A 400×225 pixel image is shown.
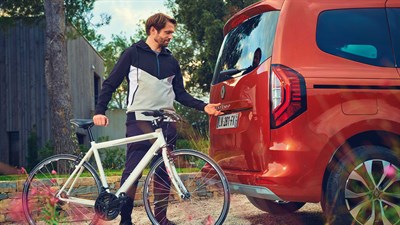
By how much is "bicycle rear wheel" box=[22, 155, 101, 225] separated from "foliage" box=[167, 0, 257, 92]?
955 inches

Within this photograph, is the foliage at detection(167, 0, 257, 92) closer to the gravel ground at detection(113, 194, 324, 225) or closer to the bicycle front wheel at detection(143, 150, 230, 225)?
the gravel ground at detection(113, 194, 324, 225)

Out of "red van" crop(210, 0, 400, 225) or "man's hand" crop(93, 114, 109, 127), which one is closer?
"red van" crop(210, 0, 400, 225)

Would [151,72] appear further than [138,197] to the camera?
No

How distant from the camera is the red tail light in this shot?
4305 mm

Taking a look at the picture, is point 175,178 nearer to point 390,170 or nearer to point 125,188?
point 125,188

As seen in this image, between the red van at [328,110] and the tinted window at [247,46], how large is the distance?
0.02 m

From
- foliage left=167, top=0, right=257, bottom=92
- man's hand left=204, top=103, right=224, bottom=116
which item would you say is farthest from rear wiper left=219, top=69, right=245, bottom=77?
foliage left=167, top=0, right=257, bottom=92

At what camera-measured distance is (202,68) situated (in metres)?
32.0

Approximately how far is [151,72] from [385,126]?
2.06m

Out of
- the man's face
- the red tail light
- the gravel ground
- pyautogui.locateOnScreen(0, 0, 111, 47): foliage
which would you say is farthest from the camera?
pyautogui.locateOnScreen(0, 0, 111, 47): foliage

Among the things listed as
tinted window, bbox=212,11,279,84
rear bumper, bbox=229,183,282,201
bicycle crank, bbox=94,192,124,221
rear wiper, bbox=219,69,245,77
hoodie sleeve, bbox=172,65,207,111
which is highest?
tinted window, bbox=212,11,279,84

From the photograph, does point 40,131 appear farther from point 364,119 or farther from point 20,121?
point 364,119

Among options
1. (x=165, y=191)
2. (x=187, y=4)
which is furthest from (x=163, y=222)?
(x=187, y=4)

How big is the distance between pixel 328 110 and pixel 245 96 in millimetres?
765
